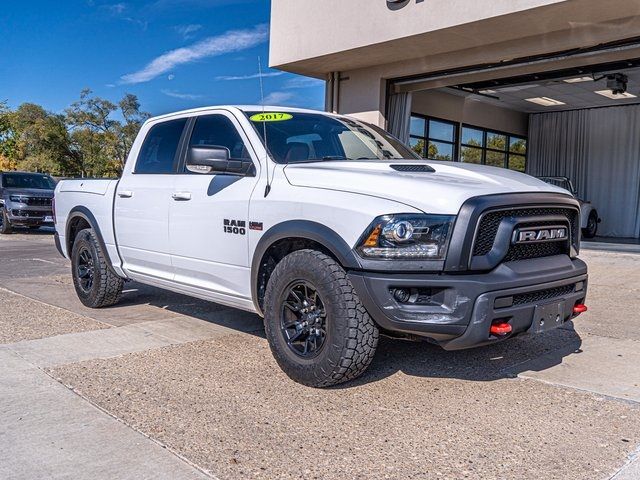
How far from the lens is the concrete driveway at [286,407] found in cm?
292

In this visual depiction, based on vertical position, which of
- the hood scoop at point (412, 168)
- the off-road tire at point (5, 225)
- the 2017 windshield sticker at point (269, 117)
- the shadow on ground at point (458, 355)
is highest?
the 2017 windshield sticker at point (269, 117)

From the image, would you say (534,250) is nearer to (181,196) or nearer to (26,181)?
(181,196)

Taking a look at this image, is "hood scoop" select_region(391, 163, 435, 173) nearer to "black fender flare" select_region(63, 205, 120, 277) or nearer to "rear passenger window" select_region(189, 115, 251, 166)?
"rear passenger window" select_region(189, 115, 251, 166)

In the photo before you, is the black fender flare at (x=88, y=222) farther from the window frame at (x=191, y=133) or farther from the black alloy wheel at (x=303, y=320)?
the black alloy wheel at (x=303, y=320)

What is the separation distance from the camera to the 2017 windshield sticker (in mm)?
4797

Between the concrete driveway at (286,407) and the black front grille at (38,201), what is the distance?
467 inches

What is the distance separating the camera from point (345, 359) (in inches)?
145

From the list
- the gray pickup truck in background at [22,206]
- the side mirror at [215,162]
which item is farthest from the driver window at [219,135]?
the gray pickup truck in background at [22,206]

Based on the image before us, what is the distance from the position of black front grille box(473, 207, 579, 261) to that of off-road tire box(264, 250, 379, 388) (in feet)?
2.64

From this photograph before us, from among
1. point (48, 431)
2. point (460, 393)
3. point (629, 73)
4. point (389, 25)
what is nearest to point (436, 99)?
point (629, 73)

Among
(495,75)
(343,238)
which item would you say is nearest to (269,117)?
(343,238)

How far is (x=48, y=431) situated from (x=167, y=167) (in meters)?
2.78

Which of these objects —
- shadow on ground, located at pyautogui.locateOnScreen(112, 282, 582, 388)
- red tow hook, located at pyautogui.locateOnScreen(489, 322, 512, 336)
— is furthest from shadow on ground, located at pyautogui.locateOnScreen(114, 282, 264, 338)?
red tow hook, located at pyautogui.locateOnScreen(489, 322, 512, 336)

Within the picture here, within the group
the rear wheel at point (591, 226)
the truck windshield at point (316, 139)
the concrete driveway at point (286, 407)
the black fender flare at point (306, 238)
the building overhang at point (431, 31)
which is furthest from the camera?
the rear wheel at point (591, 226)
